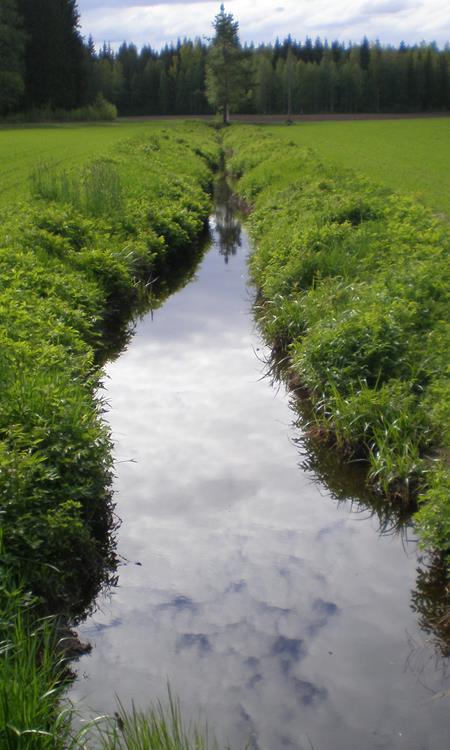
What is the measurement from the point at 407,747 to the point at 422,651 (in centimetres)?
83

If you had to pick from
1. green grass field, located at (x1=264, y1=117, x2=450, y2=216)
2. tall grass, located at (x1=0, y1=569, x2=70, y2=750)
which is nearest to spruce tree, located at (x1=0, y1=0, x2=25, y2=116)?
green grass field, located at (x1=264, y1=117, x2=450, y2=216)

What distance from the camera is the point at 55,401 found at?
607 centimetres

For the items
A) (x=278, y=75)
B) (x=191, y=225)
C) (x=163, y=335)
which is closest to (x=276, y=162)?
(x=191, y=225)

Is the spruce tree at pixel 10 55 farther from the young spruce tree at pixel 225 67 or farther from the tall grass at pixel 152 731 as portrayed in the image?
the tall grass at pixel 152 731

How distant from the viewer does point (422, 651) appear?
473cm

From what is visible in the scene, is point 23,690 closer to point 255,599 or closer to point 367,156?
point 255,599

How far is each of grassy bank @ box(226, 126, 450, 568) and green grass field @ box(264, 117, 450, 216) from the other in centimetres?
544

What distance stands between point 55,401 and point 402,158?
3028 cm

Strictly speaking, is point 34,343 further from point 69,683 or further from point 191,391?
point 69,683

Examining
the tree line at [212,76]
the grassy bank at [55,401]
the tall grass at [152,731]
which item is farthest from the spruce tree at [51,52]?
the tall grass at [152,731]

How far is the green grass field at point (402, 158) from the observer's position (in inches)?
866

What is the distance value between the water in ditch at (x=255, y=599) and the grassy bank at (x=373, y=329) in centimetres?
49

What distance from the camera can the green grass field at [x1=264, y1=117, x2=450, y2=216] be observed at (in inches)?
866

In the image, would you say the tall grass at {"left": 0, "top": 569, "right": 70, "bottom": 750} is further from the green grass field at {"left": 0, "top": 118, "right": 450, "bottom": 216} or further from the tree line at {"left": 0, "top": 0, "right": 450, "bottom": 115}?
the tree line at {"left": 0, "top": 0, "right": 450, "bottom": 115}
